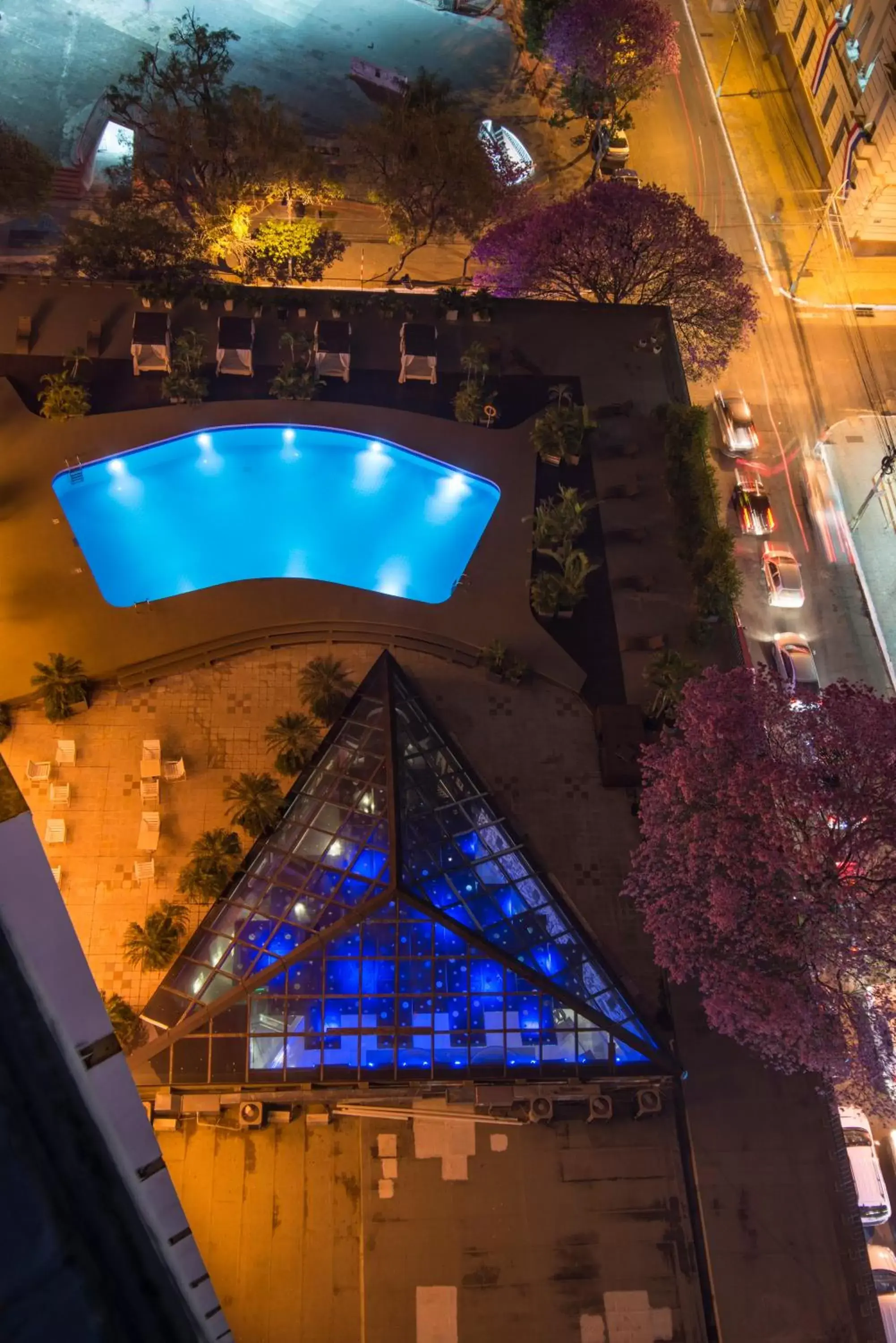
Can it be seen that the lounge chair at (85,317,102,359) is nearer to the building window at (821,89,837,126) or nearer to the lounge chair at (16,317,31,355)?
the lounge chair at (16,317,31,355)

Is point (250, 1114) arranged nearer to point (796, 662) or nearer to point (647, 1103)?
point (647, 1103)

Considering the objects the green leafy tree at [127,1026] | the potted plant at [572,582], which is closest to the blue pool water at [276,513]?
the potted plant at [572,582]

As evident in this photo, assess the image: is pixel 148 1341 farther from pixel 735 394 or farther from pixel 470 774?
pixel 735 394

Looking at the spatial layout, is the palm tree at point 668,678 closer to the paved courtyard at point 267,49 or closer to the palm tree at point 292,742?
the palm tree at point 292,742

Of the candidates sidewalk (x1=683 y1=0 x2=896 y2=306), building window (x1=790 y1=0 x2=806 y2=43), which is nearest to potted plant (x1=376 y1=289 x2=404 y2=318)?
sidewalk (x1=683 y1=0 x2=896 y2=306)

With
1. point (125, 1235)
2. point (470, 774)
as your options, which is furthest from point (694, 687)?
point (125, 1235)

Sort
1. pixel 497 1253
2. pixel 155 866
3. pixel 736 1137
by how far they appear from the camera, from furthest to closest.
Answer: pixel 155 866 < pixel 736 1137 < pixel 497 1253
